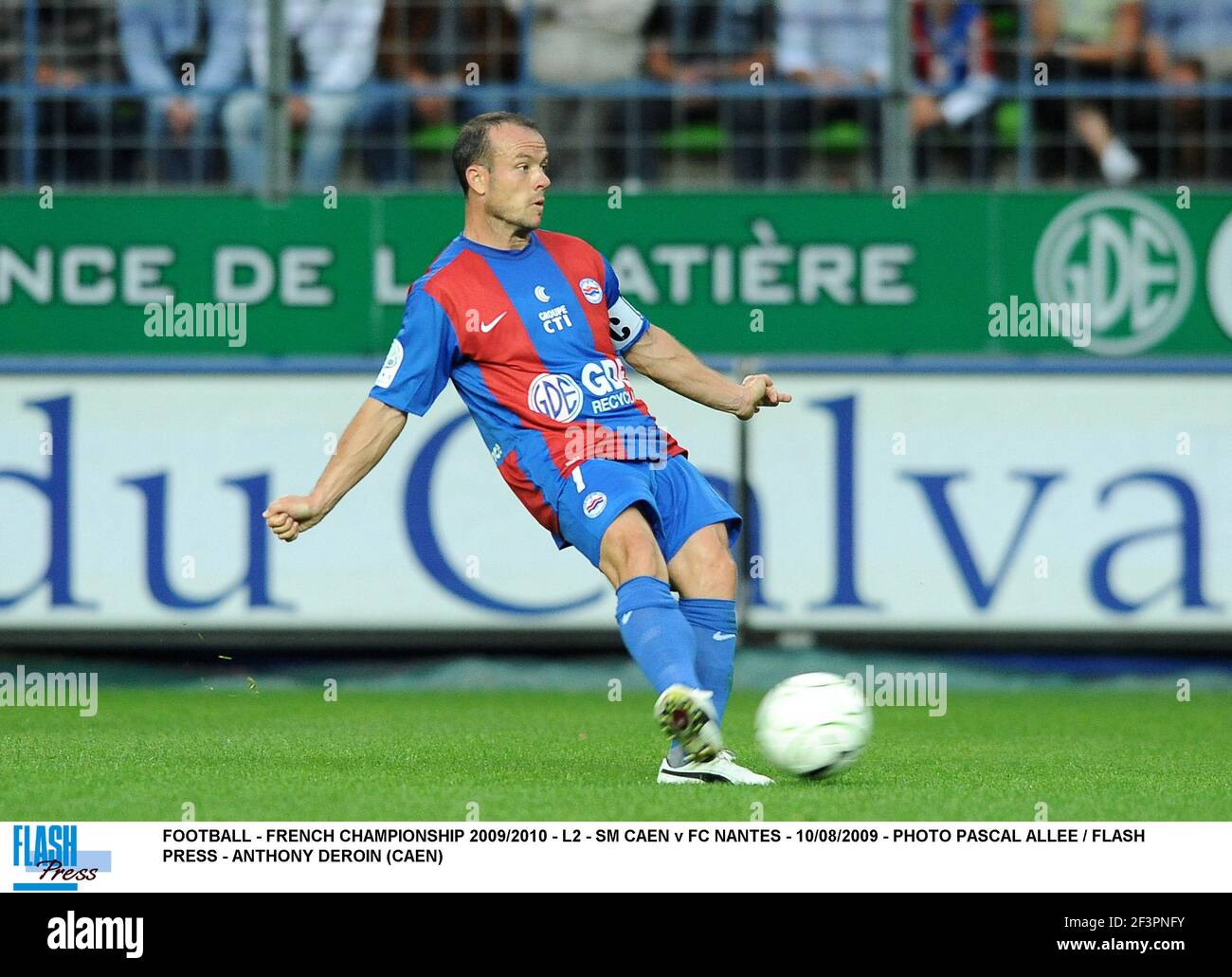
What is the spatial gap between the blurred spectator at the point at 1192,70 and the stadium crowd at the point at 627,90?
0.01m

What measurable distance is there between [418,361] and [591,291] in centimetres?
53

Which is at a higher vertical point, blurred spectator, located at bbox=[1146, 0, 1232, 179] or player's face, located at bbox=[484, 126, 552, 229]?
blurred spectator, located at bbox=[1146, 0, 1232, 179]

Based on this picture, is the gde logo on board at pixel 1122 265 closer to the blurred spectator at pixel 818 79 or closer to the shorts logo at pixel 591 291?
the blurred spectator at pixel 818 79

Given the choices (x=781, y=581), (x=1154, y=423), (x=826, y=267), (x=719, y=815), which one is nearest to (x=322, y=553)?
(x=781, y=581)

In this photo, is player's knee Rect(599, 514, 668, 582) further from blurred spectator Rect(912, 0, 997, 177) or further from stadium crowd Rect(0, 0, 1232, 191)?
blurred spectator Rect(912, 0, 997, 177)

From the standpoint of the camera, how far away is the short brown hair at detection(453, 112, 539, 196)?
588cm

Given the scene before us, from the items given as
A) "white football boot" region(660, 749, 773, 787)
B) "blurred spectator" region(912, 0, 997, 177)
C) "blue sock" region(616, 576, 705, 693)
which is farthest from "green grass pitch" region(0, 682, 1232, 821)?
"blurred spectator" region(912, 0, 997, 177)

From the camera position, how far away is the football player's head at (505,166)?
586cm

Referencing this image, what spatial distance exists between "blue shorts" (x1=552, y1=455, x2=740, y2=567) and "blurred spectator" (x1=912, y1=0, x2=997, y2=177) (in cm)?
562

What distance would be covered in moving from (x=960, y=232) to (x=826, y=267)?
0.68 m

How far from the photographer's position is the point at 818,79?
1129 centimetres

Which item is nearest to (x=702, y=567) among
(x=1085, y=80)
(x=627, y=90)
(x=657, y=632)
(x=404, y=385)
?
(x=657, y=632)

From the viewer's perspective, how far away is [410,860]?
467cm

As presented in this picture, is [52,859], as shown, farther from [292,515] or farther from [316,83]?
[316,83]
